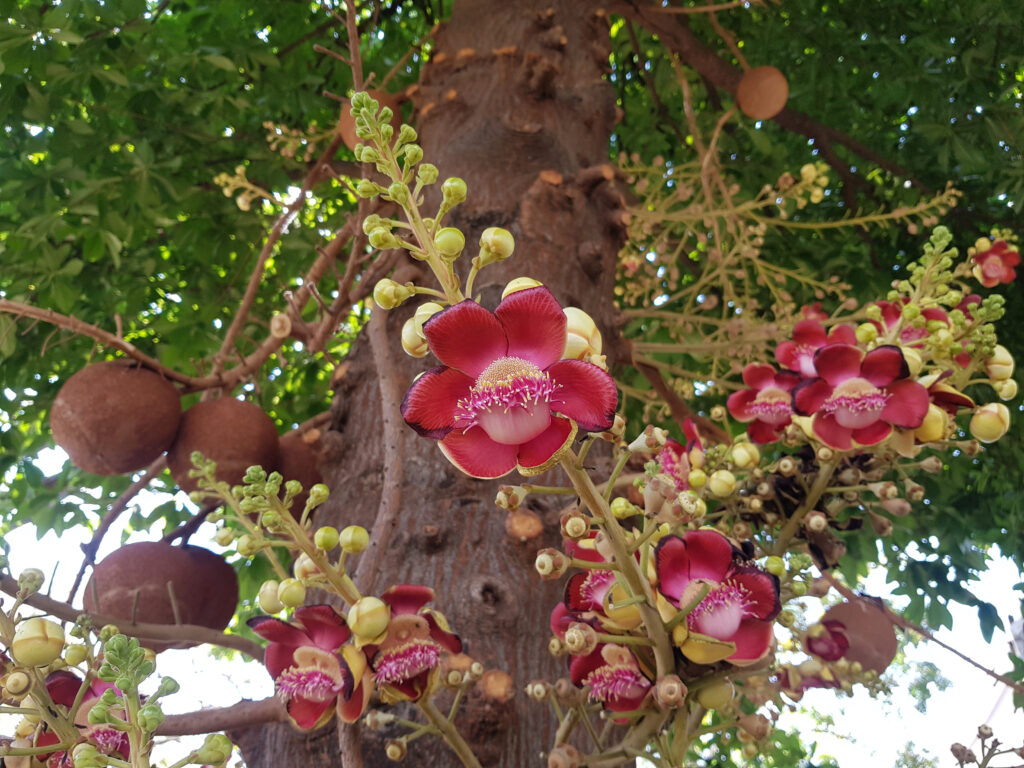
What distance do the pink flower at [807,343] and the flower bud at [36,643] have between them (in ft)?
2.89

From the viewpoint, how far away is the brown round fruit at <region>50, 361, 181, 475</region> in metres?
1.61

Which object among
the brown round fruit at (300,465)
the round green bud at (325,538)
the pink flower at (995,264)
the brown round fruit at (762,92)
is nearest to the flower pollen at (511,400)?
the round green bud at (325,538)

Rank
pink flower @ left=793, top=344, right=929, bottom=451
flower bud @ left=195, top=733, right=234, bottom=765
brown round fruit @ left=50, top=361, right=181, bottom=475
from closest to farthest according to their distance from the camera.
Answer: flower bud @ left=195, top=733, right=234, bottom=765 < pink flower @ left=793, top=344, right=929, bottom=451 < brown round fruit @ left=50, top=361, right=181, bottom=475

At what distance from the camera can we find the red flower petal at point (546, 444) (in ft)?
1.99

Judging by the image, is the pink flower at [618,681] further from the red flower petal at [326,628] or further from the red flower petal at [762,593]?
the red flower petal at [326,628]

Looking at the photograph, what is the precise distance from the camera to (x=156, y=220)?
282 cm

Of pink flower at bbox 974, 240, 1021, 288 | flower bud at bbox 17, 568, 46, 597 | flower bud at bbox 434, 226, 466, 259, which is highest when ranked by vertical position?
pink flower at bbox 974, 240, 1021, 288

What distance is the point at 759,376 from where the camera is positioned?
4.10 feet

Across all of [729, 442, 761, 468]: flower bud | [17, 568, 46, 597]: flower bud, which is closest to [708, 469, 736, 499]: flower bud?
[729, 442, 761, 468]: flower bud

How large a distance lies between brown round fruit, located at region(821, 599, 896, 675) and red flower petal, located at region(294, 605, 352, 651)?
73cm

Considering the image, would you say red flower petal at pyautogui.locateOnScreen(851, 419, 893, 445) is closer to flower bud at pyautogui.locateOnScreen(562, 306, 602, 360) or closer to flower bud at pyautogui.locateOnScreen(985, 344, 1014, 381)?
flower bud at pyautogui.locateOnScreen(985, 344, 1014, 381)

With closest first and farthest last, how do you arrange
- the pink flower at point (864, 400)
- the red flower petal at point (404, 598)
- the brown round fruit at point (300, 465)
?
1. the red flower petal at point (404, 598)
2. the pink flower at point (864, 400)
3. the brown round fruit at point (300, 465)

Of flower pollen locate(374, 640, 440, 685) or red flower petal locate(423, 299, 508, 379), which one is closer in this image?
red flower petal locate(423, 299, 508, 379)

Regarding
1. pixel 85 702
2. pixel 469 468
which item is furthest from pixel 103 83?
pixel 469 468
